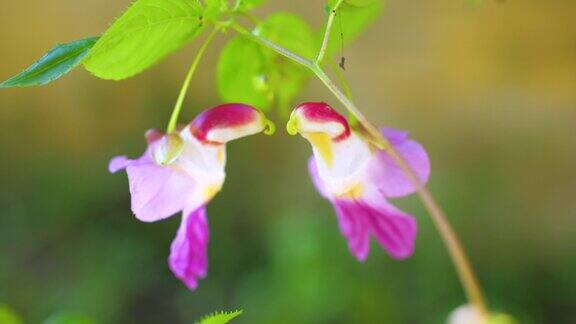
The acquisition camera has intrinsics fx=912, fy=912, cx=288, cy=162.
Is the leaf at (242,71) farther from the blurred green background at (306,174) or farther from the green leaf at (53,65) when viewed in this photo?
the blurred green background at (306,174)

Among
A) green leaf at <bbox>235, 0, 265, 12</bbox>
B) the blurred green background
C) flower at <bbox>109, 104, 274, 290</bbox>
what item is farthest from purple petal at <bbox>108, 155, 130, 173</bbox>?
the blurred green background

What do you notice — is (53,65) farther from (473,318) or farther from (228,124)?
(473,318)

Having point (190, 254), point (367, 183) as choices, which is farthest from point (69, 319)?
point (367, 183)

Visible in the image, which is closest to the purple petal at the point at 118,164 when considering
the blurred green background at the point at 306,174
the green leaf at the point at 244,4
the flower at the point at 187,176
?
the flower at the point at 187,176

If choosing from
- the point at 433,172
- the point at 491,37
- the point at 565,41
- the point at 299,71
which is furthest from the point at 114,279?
the point at 299,71

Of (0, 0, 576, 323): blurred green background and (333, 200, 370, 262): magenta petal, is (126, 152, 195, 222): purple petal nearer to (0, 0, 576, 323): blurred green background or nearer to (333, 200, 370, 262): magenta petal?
(333, 200, 370, 262): magenta petal
